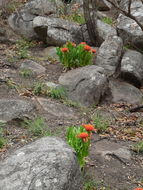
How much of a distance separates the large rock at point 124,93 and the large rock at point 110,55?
40 cm

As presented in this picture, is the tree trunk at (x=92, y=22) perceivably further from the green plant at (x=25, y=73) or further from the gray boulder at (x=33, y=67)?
the green plant at (x=25, y=73)

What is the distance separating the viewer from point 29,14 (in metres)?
11.6

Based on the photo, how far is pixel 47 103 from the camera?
22.5 feet

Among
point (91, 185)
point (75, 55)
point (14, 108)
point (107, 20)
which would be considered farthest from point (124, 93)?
point (91, 185)

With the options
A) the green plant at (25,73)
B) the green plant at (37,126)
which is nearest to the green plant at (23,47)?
the green plant at (25,73)

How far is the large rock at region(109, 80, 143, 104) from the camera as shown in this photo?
812 cm

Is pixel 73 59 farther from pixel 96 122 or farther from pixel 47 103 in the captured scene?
pixel 96 122

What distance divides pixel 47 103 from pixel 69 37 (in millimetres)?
3712

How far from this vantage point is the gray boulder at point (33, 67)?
28.2 ft

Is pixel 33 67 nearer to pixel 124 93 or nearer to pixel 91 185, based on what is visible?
pixel 124 93

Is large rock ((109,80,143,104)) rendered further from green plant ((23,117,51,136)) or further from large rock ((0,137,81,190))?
large rock ((0,137,81,190))

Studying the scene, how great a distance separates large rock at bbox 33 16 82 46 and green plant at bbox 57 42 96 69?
170 cm

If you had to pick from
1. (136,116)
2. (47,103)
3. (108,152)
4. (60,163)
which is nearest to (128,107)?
(136,116)

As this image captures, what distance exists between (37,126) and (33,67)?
3.39 m
